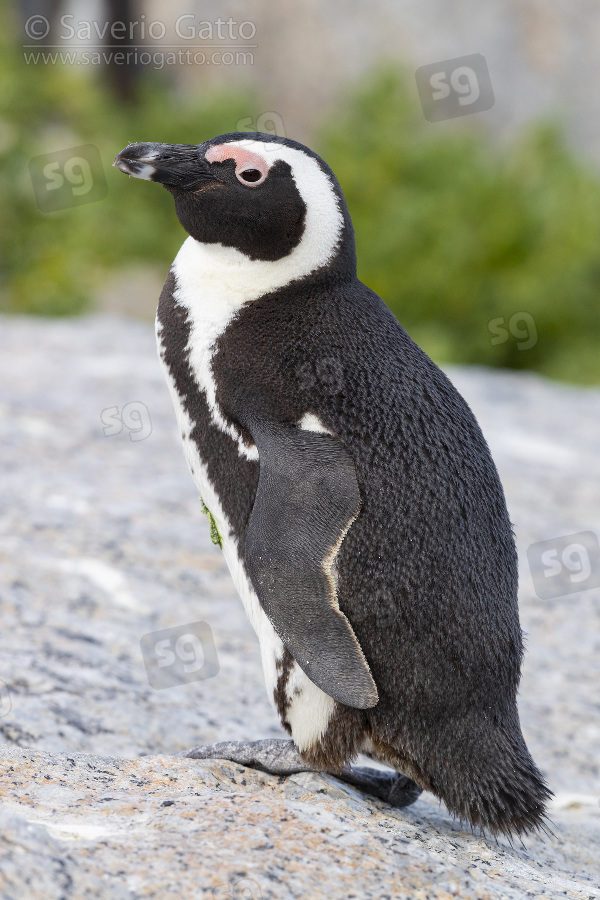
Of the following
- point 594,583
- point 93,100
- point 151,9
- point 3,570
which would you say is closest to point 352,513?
point 3,570

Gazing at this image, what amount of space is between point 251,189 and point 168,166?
152 millimetres

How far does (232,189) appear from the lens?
5.94ft

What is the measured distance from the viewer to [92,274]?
784 cm

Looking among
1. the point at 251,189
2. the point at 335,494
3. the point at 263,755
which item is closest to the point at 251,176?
the point at 251,189

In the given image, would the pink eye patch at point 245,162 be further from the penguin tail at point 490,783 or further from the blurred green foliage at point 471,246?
the blurred green foliage at point 471,246

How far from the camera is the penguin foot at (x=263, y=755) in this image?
73.0 inches

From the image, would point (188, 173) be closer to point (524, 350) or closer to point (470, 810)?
point (470, 810)

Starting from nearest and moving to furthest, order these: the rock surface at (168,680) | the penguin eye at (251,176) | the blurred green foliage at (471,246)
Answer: the rock surface at (168,680), the penguin eye at (251,176), the blurred green foliage at (471,246)

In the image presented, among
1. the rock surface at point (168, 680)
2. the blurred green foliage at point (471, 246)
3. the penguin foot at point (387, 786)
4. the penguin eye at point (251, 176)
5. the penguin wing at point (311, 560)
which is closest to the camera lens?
the rock surface at point (168, 680)

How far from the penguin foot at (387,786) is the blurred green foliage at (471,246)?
4.54m

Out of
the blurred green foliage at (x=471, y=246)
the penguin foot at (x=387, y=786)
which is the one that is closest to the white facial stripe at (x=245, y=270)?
the penguin foot at (x=387, y=786)

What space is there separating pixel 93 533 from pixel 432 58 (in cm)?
800

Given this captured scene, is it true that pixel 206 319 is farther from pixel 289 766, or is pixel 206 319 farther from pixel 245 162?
pixel 289 766

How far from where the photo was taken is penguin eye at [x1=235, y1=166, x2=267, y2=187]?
1810 millimetres
